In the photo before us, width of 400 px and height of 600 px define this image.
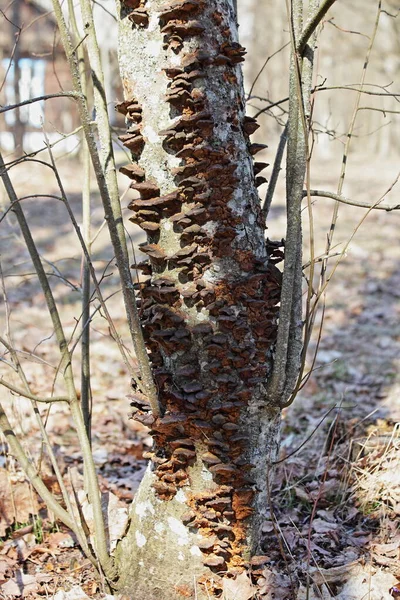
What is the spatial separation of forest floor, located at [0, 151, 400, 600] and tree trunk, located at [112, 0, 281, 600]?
0.68 feet

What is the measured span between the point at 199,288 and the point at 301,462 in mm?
1750

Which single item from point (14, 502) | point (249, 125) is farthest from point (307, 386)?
point (249, 125)

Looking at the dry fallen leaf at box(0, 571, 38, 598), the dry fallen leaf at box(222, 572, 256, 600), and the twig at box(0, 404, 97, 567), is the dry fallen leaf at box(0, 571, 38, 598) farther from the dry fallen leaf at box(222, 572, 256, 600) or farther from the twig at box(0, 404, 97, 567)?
the dry fallen leaf at box(222, 572, 256, 600)

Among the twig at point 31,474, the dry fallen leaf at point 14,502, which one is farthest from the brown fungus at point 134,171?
the dry fallen leaf at point 14,502

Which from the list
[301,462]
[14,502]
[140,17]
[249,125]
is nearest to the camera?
[140,17]

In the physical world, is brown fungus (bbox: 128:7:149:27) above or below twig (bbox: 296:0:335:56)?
above

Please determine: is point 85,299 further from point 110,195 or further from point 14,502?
point 14,502

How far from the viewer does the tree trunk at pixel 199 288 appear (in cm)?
195

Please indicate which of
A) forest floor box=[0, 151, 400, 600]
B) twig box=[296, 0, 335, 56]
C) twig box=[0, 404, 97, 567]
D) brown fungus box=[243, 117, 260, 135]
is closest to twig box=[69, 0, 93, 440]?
forest floor box=[0, 151, 400, 600]

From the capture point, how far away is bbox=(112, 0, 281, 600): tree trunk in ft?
6.40

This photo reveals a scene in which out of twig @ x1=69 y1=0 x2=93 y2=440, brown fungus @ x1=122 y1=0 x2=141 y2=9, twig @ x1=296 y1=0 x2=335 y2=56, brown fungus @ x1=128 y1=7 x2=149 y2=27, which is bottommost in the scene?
twig @ x1=69 y1=0 x2=93 y2=440

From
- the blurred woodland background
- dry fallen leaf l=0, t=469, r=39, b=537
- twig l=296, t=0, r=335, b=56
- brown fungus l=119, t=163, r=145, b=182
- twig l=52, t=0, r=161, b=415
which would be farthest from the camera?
dry fallen leaf l=0, t=469, r=39, b=537

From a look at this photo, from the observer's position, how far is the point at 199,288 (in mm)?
1995

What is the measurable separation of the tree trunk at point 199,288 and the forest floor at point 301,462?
0.68ft
